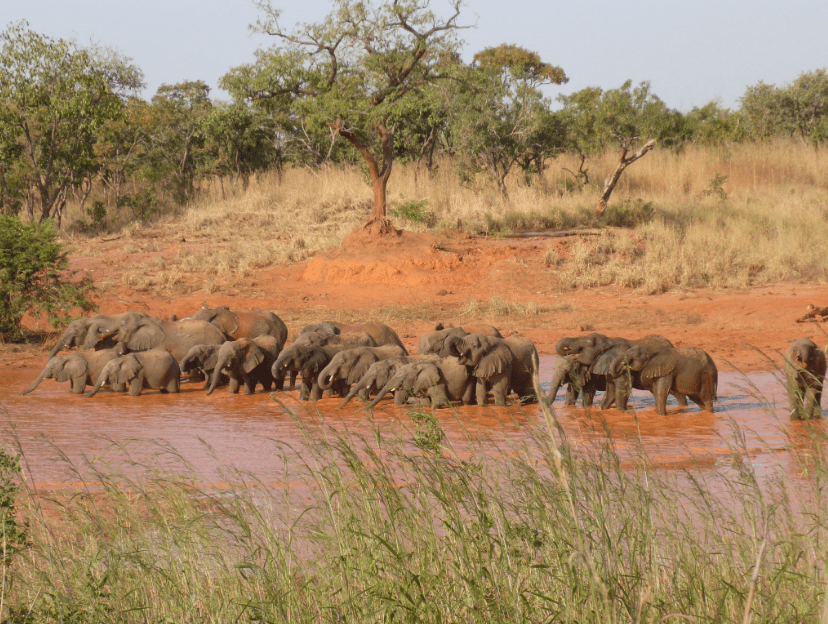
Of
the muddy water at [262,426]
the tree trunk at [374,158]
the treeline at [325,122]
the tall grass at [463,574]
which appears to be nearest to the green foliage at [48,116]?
the treeline at [325,122]

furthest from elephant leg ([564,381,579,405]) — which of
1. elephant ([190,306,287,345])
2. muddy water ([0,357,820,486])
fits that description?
elephant ([190,306,287,345])

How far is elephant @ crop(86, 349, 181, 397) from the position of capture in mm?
10961

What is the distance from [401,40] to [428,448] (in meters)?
18.9

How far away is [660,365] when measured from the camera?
932 centimetres

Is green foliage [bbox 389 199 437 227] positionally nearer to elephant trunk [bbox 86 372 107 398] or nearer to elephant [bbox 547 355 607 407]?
elephant trunk [bbox 86 372 107 398]

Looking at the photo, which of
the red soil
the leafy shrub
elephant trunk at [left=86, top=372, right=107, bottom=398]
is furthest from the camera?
the leafy shrub

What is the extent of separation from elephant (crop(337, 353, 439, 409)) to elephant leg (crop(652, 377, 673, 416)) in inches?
95.3

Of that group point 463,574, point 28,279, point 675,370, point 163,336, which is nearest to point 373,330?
point 163,336

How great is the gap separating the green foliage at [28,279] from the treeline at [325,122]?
8159 mm

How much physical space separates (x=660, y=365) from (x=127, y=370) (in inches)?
247

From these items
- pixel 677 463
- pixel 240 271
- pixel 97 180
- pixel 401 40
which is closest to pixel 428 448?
pixel 677 463

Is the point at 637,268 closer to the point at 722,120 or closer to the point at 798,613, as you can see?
the point at 798,613

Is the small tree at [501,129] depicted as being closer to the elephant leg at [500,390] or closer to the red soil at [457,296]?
the red soil at [457,296]

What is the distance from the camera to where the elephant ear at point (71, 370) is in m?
11.1
